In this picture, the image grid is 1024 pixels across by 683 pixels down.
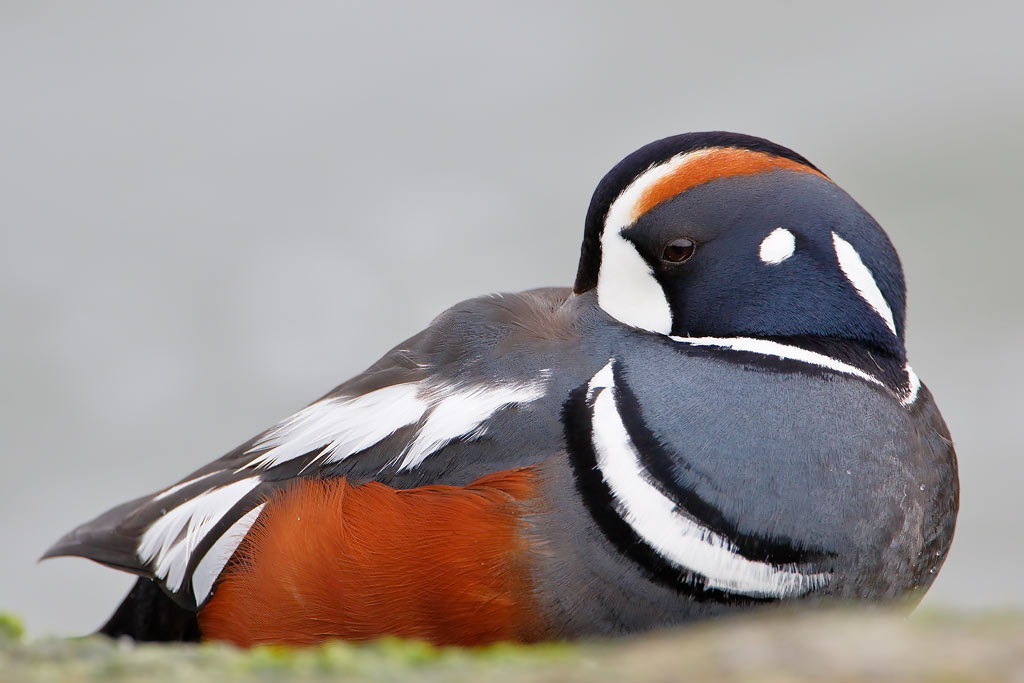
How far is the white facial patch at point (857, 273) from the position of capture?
2.92m

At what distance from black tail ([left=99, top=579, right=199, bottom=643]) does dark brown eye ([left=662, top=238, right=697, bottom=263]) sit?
1.74m

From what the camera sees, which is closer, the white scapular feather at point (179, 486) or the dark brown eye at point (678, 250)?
the dark brown eye at point (678, 250)

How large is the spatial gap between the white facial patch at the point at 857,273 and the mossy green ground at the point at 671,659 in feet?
4.31

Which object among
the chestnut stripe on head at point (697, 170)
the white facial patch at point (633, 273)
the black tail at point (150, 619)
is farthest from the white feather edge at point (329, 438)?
the chestnut stripe on head at point (697, 170)

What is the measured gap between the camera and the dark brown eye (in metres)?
2.96

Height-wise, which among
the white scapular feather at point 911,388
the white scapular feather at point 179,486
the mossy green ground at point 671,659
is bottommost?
the white scapular feather at point 911,388

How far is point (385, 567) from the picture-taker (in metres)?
2.79

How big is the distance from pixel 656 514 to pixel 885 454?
60 centimetres

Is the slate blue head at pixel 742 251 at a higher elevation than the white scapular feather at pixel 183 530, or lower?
higher

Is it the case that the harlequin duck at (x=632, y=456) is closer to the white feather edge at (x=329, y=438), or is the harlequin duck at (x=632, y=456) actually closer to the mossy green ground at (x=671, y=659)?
the white feather edge at (x=329, y=438)

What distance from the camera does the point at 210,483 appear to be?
3357mm

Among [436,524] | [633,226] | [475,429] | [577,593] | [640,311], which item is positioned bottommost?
[577,593]

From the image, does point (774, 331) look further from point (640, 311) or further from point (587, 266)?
point (587, 266)

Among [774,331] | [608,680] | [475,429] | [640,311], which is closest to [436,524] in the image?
[475,429]
